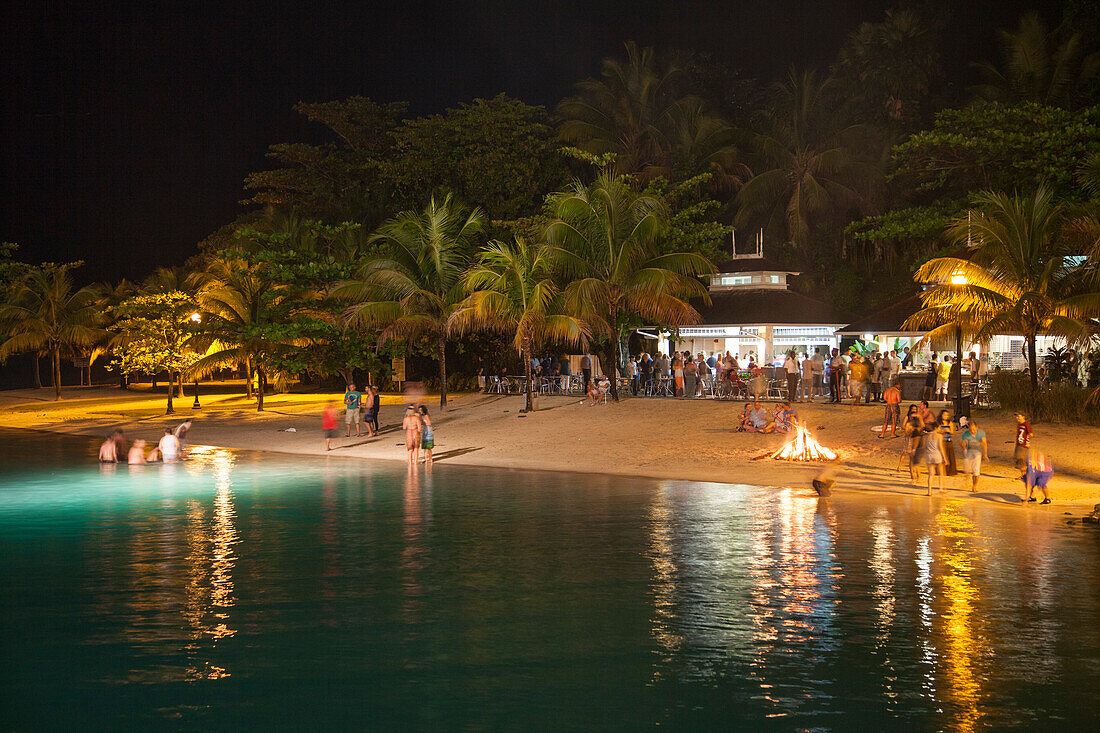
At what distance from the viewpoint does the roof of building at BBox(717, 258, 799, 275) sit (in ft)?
140

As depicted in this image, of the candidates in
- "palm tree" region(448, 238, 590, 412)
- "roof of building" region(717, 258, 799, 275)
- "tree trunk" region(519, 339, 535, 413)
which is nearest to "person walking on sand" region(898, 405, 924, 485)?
"palm tree" region(448, 238, 590, 412)

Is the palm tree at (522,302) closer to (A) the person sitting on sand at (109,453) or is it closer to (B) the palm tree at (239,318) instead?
(B) the palm tree at (239,318)

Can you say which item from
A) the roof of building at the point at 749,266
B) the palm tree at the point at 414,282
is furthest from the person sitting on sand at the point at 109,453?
the roof of building at the point at 749,266

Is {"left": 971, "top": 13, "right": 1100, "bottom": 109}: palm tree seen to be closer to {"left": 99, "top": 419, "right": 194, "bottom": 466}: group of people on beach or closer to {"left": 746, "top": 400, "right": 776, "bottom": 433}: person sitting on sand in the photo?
{"left": 746, "top": 400, "right": 776, "bottom": 433}: person sitting on sand

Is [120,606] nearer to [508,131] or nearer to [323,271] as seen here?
[323,271]

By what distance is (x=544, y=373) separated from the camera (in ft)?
140

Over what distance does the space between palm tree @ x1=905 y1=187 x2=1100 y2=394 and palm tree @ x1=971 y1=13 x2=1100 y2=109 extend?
17.5 metres

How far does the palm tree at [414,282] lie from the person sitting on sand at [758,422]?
43.7 feet

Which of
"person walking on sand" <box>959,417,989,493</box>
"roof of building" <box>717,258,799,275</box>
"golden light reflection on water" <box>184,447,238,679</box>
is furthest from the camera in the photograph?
"roof of building" <box>717,258,799,275</box>

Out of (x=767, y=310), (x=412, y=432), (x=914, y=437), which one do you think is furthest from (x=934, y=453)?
(x=767, y=310)

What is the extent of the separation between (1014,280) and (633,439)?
10.3 metres

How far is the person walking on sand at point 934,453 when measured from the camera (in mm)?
17984

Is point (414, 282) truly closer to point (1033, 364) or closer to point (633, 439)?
point (633, 439)

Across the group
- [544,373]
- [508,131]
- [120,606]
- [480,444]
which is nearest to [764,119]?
[508,131]
